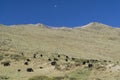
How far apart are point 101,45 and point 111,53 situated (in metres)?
17.4

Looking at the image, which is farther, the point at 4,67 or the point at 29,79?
the point at 4,67

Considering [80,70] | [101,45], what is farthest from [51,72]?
[101,45]

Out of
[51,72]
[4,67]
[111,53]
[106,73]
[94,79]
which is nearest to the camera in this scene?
[94,79]


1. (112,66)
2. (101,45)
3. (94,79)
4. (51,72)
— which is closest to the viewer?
(94,79)

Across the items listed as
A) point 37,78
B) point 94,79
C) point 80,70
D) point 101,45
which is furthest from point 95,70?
point 101,45

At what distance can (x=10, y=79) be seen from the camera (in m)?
39.5

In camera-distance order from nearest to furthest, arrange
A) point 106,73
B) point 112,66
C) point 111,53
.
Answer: point 106,73
point 112,66
point 111,53

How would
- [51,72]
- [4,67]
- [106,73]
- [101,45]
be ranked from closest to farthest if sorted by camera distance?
[106,73], [51,72], [4,67], [101,45]

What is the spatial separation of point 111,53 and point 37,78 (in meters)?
86.1

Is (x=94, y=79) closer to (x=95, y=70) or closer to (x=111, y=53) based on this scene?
(x=95, y=70)

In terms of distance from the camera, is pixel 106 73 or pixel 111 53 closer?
pixel 106 73

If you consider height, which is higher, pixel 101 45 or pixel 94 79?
pixel 101 45

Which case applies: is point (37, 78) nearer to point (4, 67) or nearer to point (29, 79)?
point (29, 79)

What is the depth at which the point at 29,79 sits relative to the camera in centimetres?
3838
